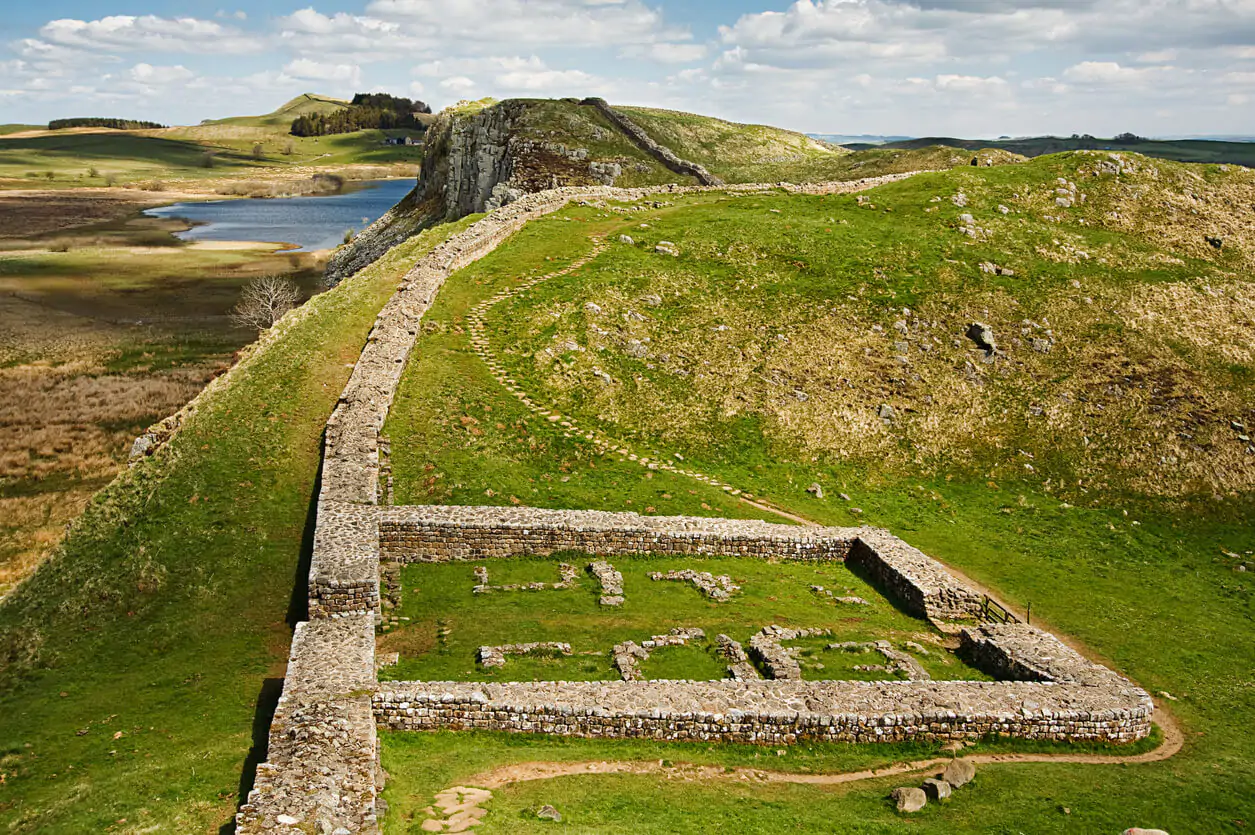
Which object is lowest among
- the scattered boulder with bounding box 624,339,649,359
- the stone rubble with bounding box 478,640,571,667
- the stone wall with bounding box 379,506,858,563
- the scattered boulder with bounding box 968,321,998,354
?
the stone rubble with bounding box 478,640,571,667

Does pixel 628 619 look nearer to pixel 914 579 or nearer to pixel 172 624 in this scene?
pixel 914 579

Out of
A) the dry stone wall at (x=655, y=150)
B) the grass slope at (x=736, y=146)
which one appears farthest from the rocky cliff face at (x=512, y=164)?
the grass slope at (x=736, y=146)

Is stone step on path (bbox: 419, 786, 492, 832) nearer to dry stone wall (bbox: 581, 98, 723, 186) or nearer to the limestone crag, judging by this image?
the limestone crag

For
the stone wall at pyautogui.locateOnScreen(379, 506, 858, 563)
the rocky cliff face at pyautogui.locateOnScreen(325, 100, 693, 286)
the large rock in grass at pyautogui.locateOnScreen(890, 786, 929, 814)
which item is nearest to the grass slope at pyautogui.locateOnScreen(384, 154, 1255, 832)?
the large rock in grass at pyautogui.locateOnScreen(890, 786, 929, 814)

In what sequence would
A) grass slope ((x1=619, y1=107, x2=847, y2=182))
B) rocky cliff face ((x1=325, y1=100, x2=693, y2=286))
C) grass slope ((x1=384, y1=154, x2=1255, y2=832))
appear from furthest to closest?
grass slope ((x1=619, y1=107, x2=847, y2=182)), rocky cliff face ((x1=325, y1=100, x2=693, y2=286)), grass slope ((x1=384, y1=154, x2=1255, y2=832))

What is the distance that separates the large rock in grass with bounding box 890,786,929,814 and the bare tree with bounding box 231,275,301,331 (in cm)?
7313

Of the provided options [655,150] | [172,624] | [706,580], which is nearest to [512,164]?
[655,150]

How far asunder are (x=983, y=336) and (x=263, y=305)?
223 feet

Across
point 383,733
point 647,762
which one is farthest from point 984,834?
point 383,733

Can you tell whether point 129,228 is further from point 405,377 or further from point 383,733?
point 383,733

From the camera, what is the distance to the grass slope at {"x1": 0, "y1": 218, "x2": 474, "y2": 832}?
19.3 meters

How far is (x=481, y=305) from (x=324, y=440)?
1553cm

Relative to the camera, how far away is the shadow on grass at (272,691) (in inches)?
756

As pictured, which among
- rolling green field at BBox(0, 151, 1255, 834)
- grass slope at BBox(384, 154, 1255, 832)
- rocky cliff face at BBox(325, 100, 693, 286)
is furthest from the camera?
rocky cliff face at BBox(325, 100, 693, 286)
